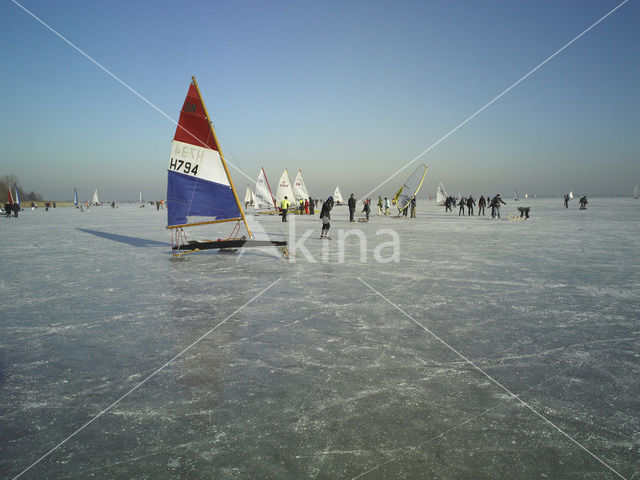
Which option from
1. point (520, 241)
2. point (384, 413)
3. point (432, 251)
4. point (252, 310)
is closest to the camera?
point (384, 413)

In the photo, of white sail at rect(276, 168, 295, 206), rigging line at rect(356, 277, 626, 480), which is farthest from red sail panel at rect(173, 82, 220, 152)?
white sail at rect(276, 168, 295, 206)

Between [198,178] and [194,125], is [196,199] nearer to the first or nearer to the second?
[198,178]

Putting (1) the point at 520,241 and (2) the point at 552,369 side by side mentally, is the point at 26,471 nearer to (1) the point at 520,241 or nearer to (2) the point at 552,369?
(2) the point at 552,369

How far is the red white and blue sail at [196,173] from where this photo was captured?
11.0 metres

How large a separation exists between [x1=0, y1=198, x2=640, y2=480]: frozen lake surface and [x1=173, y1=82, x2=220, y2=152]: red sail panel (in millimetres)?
5309

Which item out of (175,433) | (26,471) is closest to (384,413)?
(175,433)

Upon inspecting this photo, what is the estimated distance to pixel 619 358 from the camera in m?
4.08

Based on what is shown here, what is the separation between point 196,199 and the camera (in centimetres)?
1167

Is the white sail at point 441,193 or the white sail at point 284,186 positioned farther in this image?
the white sail at point 441,193

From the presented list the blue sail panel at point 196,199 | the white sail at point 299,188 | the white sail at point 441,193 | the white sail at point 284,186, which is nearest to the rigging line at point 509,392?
the blue sail panel at point 196,199

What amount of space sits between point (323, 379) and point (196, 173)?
9397 millimetres

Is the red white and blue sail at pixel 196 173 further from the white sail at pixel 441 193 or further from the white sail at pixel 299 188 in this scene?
the white sail at pixel 441 193

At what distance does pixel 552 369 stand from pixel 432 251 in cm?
891

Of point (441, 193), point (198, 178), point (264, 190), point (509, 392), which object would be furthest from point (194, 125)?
point (441, 193)
